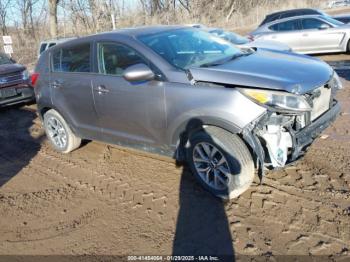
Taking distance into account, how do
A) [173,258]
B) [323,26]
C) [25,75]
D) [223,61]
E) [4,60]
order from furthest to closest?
[323,26] < [4,60] < [25,75] < [223,61] < [173,258]

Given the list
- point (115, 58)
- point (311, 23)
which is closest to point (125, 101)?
point (115, 58)

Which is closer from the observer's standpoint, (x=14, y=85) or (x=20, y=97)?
(x=14, y=85)

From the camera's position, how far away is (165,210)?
4.09 meters

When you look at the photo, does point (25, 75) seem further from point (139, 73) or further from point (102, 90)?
point (139, 73)

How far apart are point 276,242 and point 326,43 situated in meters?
10.7

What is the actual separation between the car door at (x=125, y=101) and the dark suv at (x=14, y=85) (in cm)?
552

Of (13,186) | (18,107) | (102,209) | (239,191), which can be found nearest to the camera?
(239,191)

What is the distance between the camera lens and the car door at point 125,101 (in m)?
4.39

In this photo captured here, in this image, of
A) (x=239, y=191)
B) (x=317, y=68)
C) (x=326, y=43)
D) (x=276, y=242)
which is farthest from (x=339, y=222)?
(x=326, y=43)

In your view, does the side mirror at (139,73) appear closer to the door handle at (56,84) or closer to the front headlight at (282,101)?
the front headlight at (282,101)

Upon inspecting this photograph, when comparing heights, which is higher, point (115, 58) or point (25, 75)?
point (115, 58)

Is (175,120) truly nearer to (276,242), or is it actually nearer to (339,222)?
(276,242)

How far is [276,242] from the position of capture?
3.38 m

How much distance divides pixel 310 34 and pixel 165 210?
10.5m
